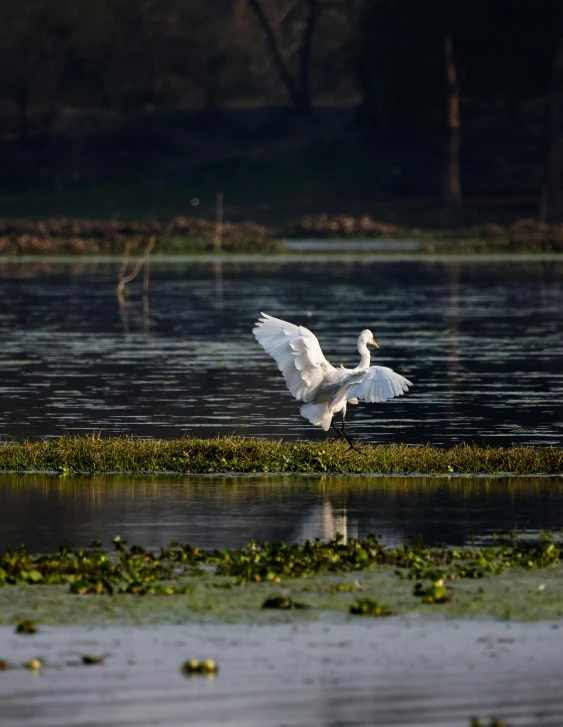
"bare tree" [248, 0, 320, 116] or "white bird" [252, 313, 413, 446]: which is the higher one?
"bare tree" [248, 0, 320, 116]

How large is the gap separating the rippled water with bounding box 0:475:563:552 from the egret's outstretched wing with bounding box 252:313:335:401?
4.45 ft

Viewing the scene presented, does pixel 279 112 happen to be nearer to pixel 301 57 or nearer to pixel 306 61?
pixel 301 57

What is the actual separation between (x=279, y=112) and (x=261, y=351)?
77715mm

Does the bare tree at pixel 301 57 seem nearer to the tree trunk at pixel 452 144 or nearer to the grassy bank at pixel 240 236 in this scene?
the tree trunk at pixel 452 144

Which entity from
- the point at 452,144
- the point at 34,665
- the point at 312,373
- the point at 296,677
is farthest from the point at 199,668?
the point at 452,144

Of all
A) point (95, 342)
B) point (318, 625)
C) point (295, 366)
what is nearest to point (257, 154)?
point (95, 342)

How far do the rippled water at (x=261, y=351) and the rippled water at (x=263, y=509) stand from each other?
3.45m

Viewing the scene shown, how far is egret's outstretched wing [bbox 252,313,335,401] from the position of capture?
1809 cm

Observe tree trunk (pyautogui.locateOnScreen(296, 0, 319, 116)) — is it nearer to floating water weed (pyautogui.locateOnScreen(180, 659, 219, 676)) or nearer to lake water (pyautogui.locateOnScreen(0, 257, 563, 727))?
lake water (pyautogui.locateOnScreen(0, 257, 563, 727))

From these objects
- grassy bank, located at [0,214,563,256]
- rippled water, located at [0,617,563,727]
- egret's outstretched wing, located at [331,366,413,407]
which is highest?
grassy bank, located at [0,214,563,256]

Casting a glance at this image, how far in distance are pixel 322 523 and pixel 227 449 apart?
2958 mm

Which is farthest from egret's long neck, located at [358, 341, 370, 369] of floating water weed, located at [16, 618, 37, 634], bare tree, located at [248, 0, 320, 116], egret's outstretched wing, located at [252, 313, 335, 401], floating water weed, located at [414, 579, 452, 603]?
bare tree, located at [248, 0, 320, 116]

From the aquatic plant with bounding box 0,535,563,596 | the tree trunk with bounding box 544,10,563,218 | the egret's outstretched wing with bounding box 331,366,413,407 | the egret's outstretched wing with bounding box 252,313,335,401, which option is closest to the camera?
the aquatic plant with bounding box 0,535,563,596

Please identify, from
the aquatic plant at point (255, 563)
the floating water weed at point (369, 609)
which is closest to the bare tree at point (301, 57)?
the aquatic plant at point (255, 563)
